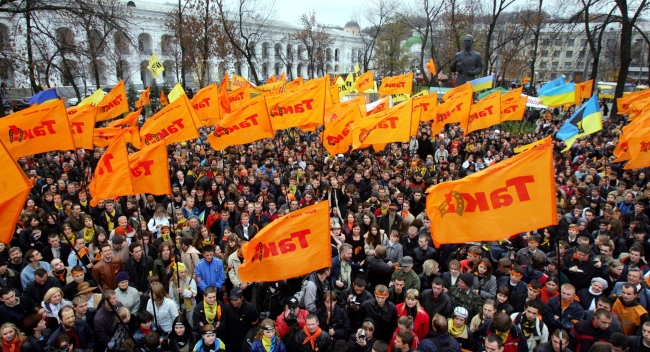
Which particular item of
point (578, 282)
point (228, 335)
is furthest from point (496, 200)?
point (228, 335)

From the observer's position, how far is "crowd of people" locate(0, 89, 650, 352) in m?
5.10

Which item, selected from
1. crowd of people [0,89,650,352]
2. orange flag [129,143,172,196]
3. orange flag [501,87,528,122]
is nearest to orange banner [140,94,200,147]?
crowd of people [0,89,650,352]

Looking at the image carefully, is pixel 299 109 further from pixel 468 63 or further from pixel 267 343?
pixel 468 63

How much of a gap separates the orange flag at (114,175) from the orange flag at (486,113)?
973cm

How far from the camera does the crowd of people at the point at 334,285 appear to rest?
510 centimetres

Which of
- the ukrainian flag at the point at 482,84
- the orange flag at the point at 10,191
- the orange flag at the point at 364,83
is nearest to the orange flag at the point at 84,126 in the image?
the orange flag at the point at 10,191

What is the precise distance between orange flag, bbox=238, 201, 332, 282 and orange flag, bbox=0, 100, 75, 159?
5143mm

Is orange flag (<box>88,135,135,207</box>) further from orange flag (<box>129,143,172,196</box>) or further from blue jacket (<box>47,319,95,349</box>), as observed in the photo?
blue jacket (<box>47,319,95,349</box>)

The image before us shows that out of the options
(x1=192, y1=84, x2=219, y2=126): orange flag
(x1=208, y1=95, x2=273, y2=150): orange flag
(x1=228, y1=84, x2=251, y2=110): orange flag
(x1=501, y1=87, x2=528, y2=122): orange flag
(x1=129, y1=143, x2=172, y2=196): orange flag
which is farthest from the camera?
(x1=228, y1=84, x2=251, y2=110): orange flag

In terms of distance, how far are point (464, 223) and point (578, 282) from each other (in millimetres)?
2669

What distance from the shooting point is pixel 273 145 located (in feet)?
54.3

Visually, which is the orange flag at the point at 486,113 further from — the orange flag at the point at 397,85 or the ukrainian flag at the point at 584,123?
the orange flag at the point at 397,85

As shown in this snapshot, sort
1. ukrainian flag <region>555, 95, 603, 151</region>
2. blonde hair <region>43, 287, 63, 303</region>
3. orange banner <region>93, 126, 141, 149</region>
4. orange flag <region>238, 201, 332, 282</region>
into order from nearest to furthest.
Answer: orange flag <region>238, 201, 332, 282</region>, blonde hair <region>43, 287, 63, 303</region>, ukrainian flag <region>555, 95, 603, 151</region>, orange banner <region>93, 126, 141, 149</region>

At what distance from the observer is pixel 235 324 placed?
18.6 feet
